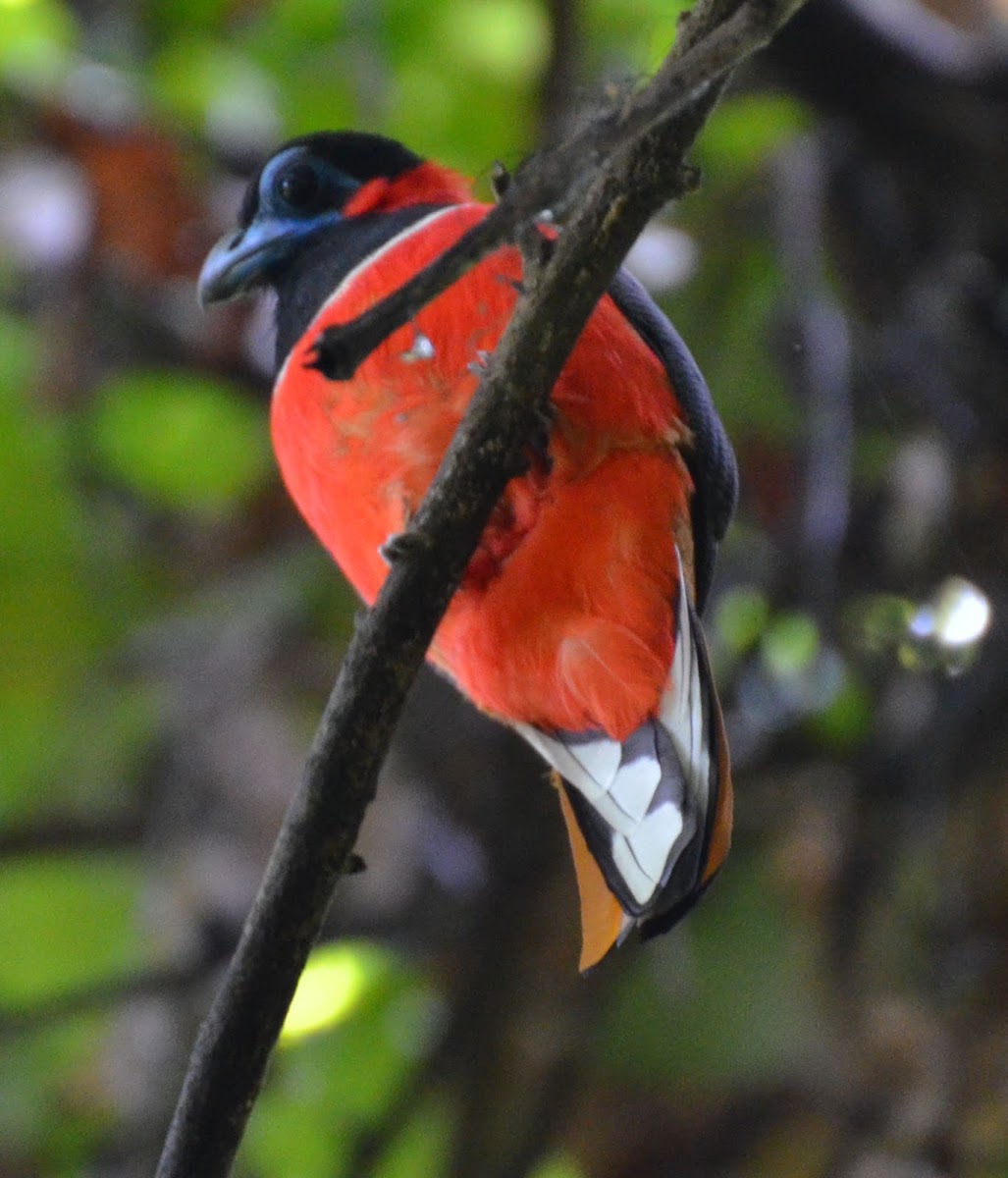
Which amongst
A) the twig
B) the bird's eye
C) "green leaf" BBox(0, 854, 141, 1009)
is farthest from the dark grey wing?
"green leaf" BBox(0, 854, 141, 1009)

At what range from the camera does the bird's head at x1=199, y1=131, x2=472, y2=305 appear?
1.78 meters

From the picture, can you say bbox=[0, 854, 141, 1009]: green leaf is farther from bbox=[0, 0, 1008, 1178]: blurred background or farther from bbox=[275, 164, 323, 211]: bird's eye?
bbox=[275, 164, 323, 211]: bird's eye

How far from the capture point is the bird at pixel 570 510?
4.71 feet

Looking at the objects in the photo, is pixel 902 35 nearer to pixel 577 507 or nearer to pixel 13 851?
pixel 577 507

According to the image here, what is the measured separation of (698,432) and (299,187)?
0.56 meters

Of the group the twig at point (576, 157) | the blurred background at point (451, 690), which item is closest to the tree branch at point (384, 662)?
the twig at point (576, 157)

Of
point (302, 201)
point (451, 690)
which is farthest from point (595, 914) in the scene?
point (451, 690)

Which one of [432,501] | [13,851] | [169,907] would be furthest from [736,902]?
[432,501]

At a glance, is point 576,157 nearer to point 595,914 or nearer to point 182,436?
point 595,914

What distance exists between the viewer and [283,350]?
176 cm

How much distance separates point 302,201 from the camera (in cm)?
180

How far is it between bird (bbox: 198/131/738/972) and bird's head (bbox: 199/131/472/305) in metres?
0.13

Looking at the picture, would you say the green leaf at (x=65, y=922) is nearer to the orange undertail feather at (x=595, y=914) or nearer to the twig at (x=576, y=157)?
the orange undertail feather at (x=595, y=914)

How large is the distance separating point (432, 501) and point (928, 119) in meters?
1.74
